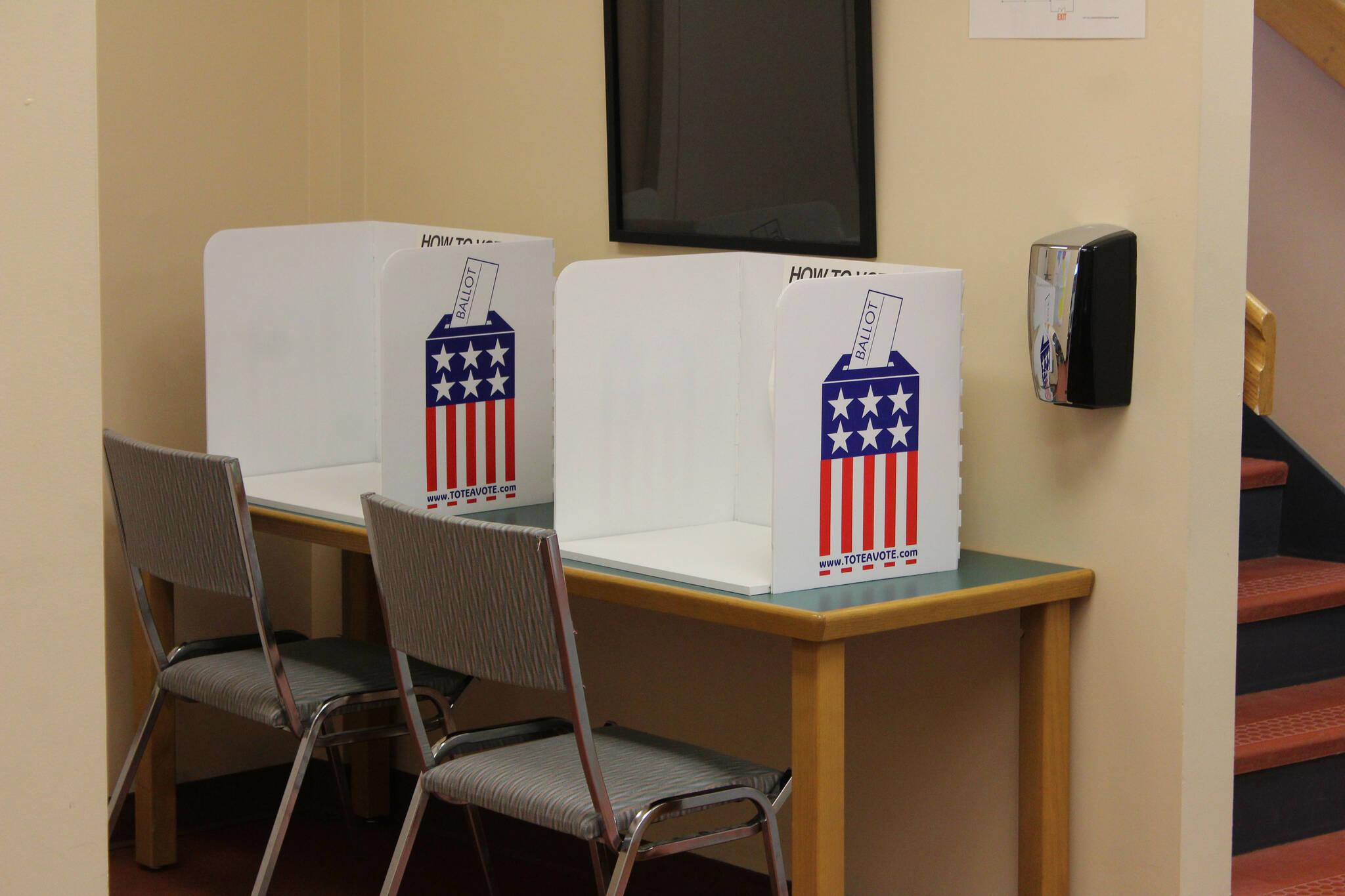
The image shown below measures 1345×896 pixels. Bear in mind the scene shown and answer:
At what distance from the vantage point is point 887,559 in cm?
224

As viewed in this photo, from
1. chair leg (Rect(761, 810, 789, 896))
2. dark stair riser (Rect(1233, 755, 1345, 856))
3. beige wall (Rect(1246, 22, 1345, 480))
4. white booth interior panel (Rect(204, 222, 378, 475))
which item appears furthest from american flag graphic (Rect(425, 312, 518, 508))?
beige wall (Rect(1246, 22, 1345, 480))

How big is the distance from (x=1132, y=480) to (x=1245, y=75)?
574 mm

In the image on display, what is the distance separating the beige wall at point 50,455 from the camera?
4.91ft

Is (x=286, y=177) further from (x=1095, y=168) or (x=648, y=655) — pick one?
(x=1095, y=168)

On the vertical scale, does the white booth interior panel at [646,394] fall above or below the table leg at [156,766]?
above

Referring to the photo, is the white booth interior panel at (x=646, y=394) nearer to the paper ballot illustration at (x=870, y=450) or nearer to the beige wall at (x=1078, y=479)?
the beige wall at (x=1078, y=479)

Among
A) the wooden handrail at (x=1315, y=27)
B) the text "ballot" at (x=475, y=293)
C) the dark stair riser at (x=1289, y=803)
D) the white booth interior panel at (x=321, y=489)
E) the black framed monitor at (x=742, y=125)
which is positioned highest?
the wooden handrail at (x=1315, y=27)

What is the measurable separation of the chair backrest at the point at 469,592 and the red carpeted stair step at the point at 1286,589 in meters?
1.41

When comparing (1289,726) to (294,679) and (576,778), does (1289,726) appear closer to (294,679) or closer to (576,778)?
(576,778)

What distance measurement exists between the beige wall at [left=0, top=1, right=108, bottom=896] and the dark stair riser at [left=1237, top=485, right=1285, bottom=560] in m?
2.45

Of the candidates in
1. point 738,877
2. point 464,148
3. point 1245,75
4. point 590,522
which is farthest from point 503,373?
point 1245,75

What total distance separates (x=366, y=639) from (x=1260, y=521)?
1.90 metres

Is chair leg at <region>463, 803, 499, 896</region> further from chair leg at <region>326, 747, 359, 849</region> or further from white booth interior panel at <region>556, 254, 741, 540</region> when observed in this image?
white booth interior panel at <region>556, 254, 741, 540</region>

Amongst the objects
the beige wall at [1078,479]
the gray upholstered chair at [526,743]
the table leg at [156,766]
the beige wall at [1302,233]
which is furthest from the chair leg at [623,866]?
the beige wall at [1302,233]
